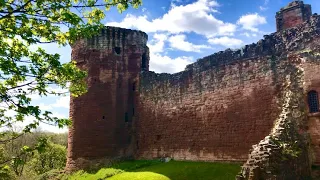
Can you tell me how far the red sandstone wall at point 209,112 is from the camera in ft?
53.6

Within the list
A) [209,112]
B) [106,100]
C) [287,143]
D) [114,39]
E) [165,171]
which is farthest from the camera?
[114,39]

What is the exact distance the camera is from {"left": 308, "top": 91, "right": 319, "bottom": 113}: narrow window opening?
46.8 feet

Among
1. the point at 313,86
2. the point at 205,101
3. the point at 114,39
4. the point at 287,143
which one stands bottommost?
the point at 287,143

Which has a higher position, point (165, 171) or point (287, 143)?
point (287, 143)

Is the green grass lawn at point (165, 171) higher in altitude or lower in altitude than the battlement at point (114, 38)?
lower

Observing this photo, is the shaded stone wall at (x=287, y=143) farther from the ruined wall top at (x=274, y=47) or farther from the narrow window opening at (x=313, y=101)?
the ruined wall top at (x=274, y=47)

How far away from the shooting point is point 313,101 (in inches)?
566

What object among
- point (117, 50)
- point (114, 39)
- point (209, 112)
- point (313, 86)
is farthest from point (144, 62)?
point (313, 86)

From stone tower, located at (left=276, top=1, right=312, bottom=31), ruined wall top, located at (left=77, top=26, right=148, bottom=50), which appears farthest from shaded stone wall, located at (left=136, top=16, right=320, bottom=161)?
stone tower, located at (left=276, top=1, right=312, bottom=31)

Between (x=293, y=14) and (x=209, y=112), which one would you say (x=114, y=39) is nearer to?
(x=209, y=112)

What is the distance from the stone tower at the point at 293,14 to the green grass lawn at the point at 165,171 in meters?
8.66

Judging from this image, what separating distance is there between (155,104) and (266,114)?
856 centimetres

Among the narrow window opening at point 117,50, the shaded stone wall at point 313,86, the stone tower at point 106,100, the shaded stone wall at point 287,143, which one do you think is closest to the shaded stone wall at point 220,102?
the shaded stone wall at point 313,86

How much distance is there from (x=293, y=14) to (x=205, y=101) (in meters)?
6.96
